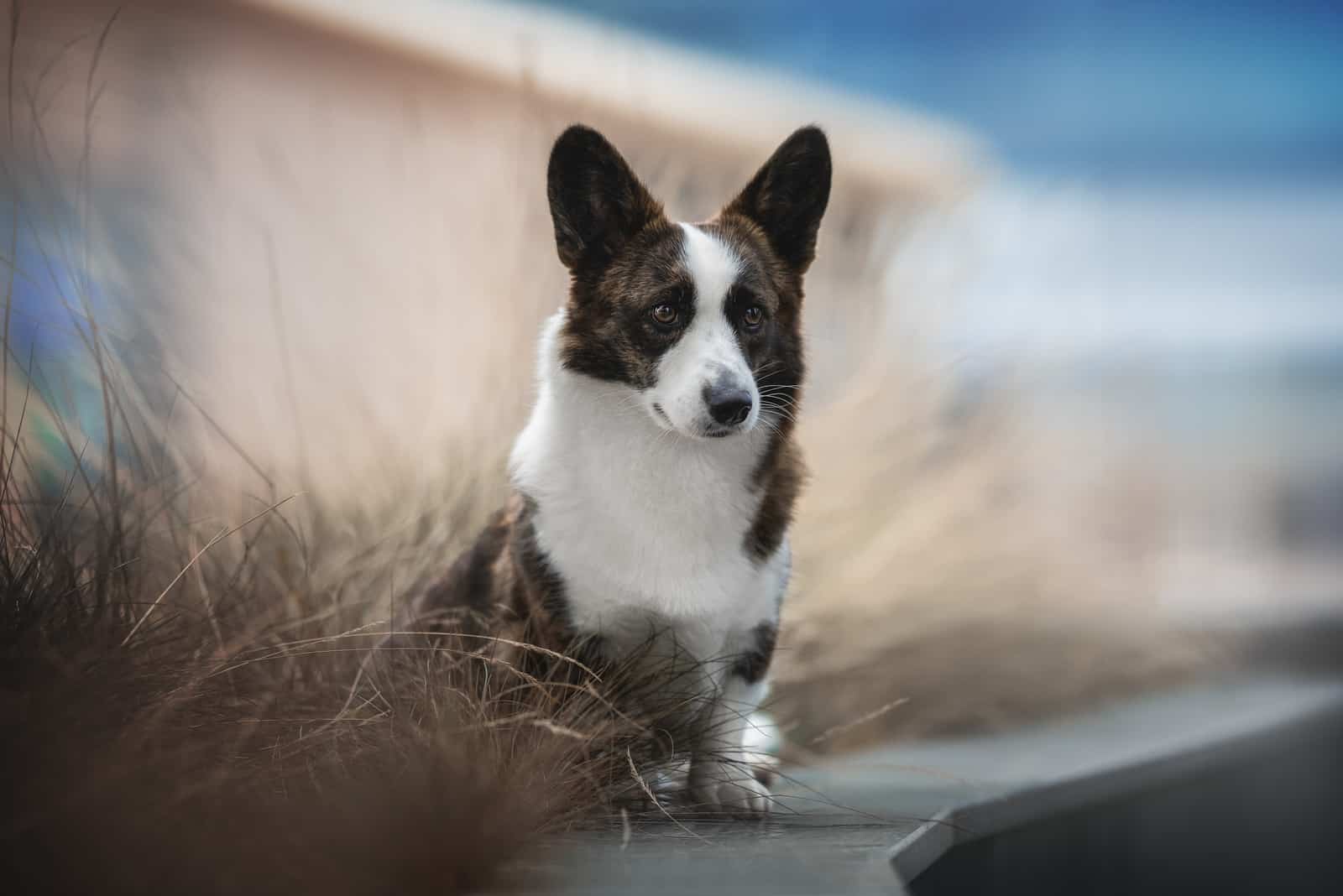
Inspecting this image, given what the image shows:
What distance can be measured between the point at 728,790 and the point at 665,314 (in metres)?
0.77

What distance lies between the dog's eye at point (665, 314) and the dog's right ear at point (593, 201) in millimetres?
164

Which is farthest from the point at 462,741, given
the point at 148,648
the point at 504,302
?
the point at 504,302

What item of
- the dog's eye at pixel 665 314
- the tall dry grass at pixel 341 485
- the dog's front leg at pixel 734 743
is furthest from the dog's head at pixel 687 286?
the tall dry grass at pixel 341 485

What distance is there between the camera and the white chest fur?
1.92 meters

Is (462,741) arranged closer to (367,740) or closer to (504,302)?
(367,740)

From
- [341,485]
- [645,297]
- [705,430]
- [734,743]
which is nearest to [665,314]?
[645,297]

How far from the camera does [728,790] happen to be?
1.92 m

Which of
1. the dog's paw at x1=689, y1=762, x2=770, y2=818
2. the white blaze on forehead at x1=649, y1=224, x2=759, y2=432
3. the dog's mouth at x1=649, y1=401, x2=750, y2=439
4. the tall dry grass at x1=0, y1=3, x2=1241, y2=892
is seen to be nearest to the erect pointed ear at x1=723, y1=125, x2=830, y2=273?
the white blaze on forehead at x1=649, y1=224, x2=759, y2=432

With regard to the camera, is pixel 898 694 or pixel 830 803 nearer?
pixel 830 803

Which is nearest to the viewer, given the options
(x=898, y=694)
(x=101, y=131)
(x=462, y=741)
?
(x=462, y=741)

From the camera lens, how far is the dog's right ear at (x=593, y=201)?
1.95m

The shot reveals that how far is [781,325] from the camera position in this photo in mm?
2047

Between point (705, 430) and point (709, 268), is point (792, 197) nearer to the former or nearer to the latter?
point (709, 268)

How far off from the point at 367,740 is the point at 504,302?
73.6 inches
